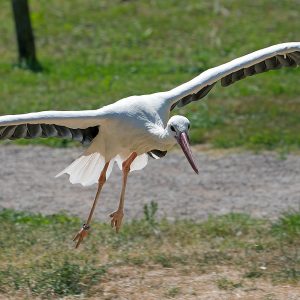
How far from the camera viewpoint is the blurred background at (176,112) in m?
7.09

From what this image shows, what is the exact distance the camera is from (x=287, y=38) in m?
17.0

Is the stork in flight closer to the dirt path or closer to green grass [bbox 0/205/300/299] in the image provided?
green grass [bbox 0/205/300/299]

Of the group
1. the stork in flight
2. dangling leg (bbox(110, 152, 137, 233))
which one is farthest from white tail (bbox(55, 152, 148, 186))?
dangling leg (bbox(110, 152, 137, 233))

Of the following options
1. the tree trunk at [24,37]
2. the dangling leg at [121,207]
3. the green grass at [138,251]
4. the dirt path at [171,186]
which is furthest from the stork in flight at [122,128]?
the tree trunk at [24,37]

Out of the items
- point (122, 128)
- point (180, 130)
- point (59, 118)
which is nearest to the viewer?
point (180, 130)

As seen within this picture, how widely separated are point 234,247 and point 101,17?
11.1 metres

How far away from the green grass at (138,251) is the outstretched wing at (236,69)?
1.11 m

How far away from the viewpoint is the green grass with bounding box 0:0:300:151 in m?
12.9

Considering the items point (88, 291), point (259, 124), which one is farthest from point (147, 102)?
point (259, 124)

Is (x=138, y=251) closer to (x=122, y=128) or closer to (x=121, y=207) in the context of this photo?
(x=121, y=207)

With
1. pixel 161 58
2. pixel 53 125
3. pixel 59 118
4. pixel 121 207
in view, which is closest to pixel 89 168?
pixel 121 207

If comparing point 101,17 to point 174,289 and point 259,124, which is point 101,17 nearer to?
point 259,124

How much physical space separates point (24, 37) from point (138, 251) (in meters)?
8.67

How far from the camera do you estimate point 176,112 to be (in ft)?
43.3
